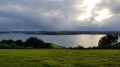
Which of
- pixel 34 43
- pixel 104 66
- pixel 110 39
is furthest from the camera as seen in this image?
pixel 110 39

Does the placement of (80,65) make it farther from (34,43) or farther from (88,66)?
(34,43)

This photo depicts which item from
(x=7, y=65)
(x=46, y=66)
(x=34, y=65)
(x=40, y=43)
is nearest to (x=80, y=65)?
(x=46, y=66)

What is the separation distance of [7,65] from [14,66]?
67cm

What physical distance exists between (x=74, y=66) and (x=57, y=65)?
1327 mm

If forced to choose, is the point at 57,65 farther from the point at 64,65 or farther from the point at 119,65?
the point at 119,65

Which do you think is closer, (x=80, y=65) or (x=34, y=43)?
(x=80, y=65)

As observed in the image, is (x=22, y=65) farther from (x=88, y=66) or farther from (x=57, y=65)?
(x=88, y=66)

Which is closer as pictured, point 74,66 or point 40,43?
point 74,66

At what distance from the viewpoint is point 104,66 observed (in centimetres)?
1238

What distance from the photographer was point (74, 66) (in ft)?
40.9

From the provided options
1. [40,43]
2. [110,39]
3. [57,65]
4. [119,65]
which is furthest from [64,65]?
[110,39]

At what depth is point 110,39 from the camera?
60312 mm

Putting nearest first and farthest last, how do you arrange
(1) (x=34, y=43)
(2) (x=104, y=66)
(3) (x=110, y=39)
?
(2) (x=104, y=66) → (1) (x=34, y=43) → (3) (x=110, y=39)

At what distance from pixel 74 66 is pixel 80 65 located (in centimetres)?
62
